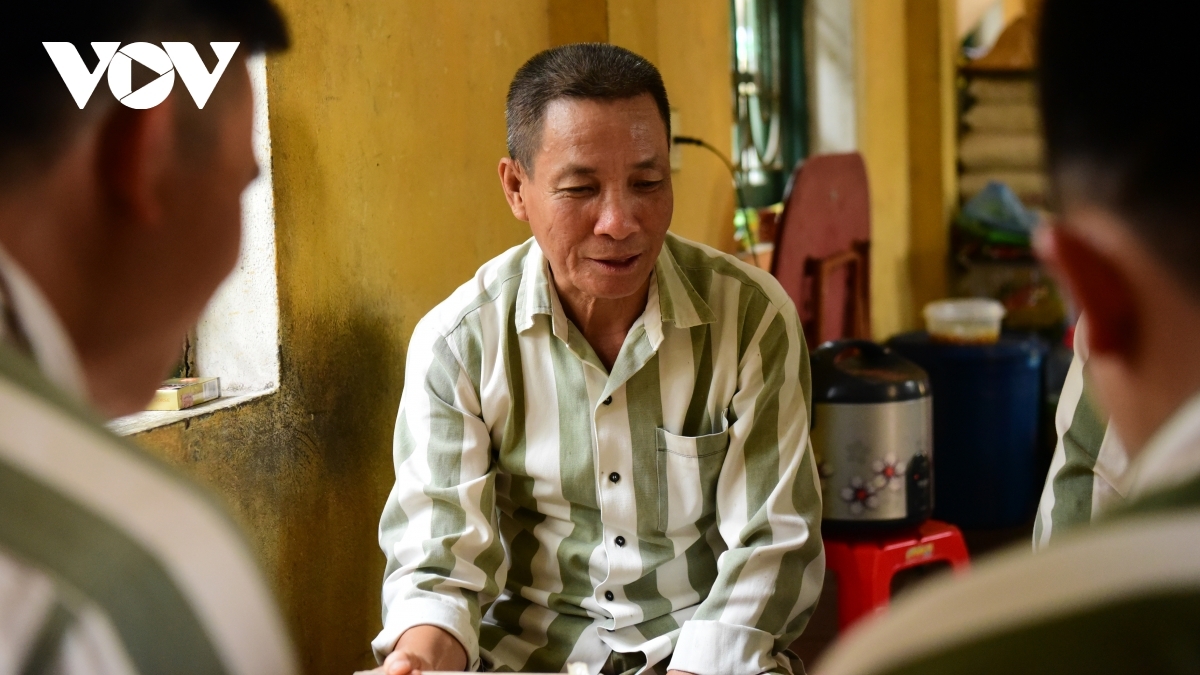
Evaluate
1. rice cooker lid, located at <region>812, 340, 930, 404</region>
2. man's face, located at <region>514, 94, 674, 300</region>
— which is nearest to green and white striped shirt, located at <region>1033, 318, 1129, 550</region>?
man's face, located at <region>514, 94, 674, 300</region>

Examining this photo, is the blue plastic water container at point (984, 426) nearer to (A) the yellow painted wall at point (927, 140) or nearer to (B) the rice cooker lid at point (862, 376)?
(B) the rice cooker lid at point (862, 376)

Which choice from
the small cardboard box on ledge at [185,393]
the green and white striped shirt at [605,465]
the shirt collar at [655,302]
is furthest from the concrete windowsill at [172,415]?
the shirt collar at [655,302]

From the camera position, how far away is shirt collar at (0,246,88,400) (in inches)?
20.0

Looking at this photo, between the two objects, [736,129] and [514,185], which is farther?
[736,129]

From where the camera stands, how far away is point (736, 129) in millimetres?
4199

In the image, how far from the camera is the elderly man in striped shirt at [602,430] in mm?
1606

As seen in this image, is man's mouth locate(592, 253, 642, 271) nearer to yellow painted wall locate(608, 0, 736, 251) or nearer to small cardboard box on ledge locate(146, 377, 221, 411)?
small cardboard box on ledge locate(146, 377, 221, 411)

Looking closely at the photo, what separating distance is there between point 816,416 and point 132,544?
208 centimetres

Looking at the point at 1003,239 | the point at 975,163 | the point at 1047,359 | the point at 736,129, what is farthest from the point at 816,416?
the point at 975,163

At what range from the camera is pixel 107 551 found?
46cm

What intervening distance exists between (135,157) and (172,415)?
113 cm

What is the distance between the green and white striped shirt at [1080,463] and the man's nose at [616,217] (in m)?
0.60

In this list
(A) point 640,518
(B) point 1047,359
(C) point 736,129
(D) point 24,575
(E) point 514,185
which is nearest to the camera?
(D) point 24,575

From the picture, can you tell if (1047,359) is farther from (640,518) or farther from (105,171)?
(105,171)
